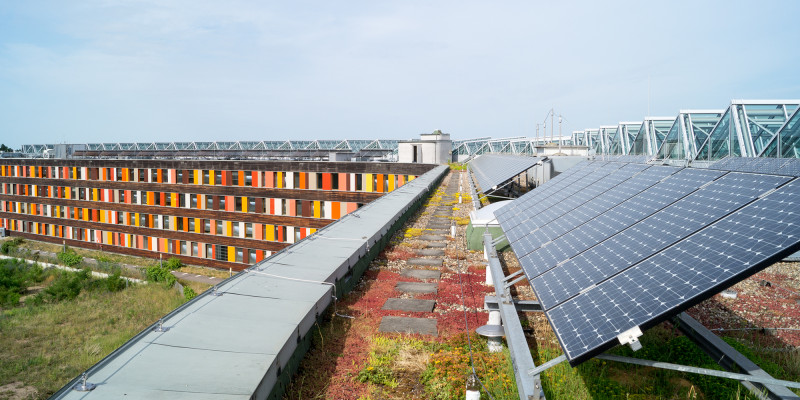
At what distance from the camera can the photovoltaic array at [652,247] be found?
482cm

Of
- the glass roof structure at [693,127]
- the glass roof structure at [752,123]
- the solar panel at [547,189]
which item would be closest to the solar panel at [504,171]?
the solar panel at [547,189]

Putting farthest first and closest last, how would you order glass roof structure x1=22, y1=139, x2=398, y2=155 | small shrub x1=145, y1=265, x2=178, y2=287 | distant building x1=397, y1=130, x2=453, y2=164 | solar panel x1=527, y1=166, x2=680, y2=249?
glass roof structure x1=22, y1=139, x2=398, y2=155 → distant building x1=397, y1=130, x2=453, y2=164 → small shrub x1=145, y1=265, x2=178, y2=287 → solar panel x1=527, y1=166, x2=680, y2=249

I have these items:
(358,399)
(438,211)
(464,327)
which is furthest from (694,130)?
(358,399)

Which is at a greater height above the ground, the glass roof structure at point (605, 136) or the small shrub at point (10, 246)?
the glass roof structure at point (605, 136)

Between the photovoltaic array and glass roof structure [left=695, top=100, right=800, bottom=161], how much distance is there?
35.0m

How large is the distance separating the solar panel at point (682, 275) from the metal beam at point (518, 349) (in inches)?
25.6

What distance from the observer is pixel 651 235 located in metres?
6.83

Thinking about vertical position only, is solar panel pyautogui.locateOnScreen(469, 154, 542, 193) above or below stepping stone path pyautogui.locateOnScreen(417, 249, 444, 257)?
above

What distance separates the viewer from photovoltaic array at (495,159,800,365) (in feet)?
15.8

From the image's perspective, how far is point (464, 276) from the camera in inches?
489

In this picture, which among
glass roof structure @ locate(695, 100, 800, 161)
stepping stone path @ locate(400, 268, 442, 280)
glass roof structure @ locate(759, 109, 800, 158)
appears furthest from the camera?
glass roof structure @ locate(695, 100, 800, 161)

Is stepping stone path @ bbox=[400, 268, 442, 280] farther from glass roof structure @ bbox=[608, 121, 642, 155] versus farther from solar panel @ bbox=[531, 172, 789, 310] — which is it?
glass roof structure @ bbox=[608, 121, 642, 155]

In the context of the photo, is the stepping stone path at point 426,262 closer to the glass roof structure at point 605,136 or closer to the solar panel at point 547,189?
the solar panel at point 547,189

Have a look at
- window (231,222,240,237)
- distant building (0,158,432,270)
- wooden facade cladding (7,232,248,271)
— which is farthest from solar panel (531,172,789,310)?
window (231,222,240,237)
